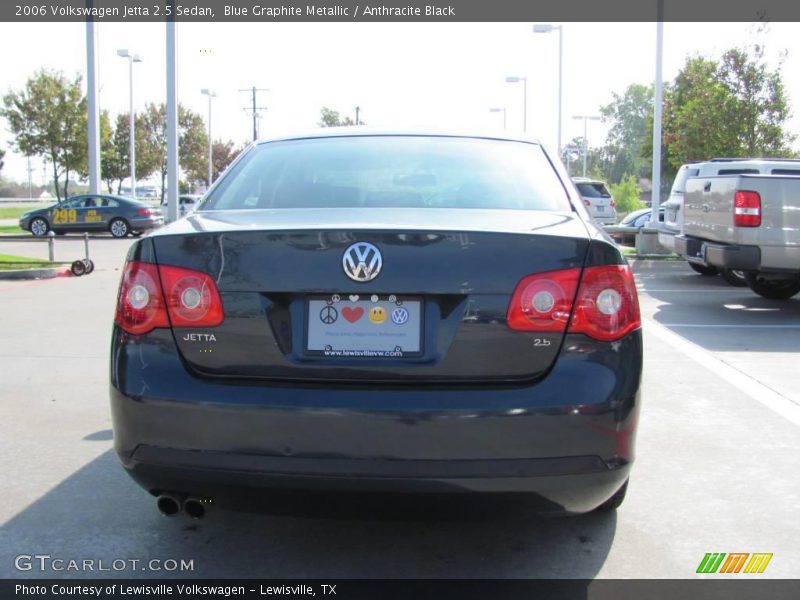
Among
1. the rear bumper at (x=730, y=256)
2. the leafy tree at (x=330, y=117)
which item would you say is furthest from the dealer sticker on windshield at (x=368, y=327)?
the leafy tree at (x=330, y=117)

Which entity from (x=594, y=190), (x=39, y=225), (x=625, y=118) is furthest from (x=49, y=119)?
(x=625, y=118)

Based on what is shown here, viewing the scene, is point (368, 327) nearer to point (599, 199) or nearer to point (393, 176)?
point (393, 176)

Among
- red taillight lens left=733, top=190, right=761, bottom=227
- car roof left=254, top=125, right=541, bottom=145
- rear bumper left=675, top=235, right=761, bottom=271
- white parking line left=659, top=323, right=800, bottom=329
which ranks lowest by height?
white parking line left=659, top=323, right=800, bottom=329

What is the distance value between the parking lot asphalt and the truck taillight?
612 mm

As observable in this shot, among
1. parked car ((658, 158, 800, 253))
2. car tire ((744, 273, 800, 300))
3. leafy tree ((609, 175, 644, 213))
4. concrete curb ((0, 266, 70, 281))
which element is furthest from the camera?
leafy tree ((609, 175, 644, 213))

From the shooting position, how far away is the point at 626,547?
11.8ft

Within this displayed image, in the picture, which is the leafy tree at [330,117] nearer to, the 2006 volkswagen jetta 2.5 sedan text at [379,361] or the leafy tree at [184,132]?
the leafy tree at [184,132]

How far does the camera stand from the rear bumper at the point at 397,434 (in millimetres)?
2795

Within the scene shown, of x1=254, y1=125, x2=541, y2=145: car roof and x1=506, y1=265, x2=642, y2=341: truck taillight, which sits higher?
x1=254, y1=125, x2=541, y2=145: car roof

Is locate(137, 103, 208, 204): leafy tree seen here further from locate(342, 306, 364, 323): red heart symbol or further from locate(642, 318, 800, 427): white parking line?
locate(342, 306, 364, 323): red heart symbol

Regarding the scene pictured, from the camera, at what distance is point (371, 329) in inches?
114

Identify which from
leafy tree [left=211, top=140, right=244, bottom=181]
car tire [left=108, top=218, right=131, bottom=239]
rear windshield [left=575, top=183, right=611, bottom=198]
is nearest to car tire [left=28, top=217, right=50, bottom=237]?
car tire [left=108, top=218, right=131, bottom=239]

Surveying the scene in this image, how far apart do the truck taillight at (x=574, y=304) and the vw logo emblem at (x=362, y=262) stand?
451 millimetres

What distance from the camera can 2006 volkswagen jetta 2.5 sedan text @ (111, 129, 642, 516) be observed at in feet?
9.21
